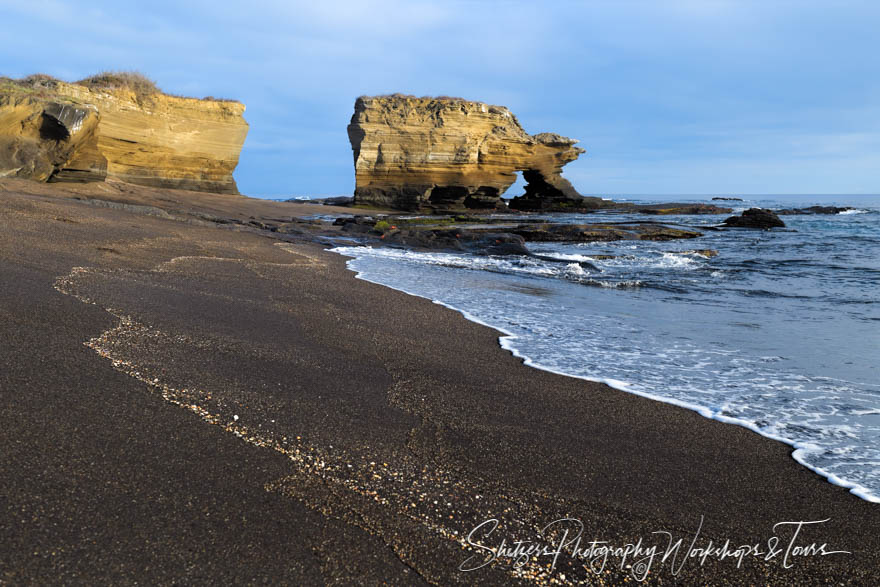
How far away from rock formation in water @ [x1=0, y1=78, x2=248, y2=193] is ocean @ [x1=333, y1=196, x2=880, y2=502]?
1081 centimetres

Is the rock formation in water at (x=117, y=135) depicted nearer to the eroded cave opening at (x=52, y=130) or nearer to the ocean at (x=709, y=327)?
the eroded cave opening at (x=52, y=130)

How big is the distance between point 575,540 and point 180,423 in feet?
6.46

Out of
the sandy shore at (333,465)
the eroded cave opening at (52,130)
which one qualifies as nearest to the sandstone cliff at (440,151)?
the eroded cave opening at (52,130)

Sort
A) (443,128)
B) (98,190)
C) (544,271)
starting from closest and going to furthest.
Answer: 1. (544,271)
2. (98,190)
3. (443,128)

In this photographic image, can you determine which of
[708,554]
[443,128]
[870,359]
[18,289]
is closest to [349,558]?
[708,554]

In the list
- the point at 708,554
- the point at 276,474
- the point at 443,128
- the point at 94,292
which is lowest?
the point at 708,554

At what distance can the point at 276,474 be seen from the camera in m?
2.39

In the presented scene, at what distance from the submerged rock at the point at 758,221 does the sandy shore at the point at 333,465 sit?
96.2 ft

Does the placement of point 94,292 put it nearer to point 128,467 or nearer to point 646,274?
point 128,467

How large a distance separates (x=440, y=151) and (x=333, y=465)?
3843 centimetres

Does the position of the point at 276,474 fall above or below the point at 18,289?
below

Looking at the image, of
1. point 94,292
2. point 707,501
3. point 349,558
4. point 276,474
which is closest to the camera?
point 349,558

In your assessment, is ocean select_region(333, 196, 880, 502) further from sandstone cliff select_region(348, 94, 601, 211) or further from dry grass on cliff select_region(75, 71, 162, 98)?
sandstone cliff select_region(348, 94, 601, 211)

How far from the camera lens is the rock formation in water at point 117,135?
55.1ft
